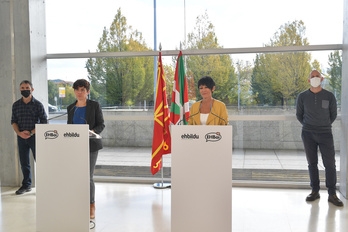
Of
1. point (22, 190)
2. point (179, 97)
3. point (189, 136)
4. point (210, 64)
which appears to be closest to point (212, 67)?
point (210, 64)

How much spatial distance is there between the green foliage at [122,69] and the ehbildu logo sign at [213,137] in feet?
9.21

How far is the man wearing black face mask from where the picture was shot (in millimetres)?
4789

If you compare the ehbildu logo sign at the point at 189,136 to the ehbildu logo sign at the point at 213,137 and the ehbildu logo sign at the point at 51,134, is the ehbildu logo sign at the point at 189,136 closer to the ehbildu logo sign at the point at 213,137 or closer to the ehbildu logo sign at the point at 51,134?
the ehbildu logo sign at the point at 213,137

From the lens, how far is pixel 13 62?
5.24m

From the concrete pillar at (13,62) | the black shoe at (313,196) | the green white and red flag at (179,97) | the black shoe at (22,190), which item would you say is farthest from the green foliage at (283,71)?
the black shoe at (22,190)

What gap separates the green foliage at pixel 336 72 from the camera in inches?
195

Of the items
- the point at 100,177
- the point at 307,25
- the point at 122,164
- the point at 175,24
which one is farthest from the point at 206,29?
the point at 100,177

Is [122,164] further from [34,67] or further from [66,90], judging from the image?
[34,67]

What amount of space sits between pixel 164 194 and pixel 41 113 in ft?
6.93

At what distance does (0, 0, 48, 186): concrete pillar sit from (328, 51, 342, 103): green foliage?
14.9ft

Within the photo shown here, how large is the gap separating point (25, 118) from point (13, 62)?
1.04m

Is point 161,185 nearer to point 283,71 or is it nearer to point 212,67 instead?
point 212,67

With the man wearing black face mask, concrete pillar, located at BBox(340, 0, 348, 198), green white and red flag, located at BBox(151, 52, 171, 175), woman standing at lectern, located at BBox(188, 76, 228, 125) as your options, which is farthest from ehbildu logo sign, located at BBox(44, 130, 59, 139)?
concrete pillar, located at BBox(340, 0, 348, 198)

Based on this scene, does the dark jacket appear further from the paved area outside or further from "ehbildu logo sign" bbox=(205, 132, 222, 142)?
the paved area outside
